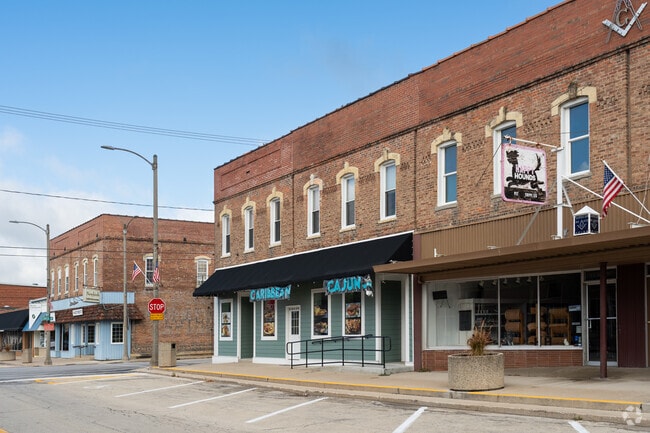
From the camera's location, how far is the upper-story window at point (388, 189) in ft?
80.9

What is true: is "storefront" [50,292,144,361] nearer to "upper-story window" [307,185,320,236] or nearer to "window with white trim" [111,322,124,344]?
"window with white trim" [111,322,124,344]

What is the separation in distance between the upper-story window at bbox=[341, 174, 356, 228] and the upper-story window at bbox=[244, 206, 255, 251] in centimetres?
702

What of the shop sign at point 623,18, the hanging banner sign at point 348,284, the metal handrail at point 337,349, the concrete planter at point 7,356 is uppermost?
the shop sign at point 623,18

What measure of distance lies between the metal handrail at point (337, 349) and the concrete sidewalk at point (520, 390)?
0.89m

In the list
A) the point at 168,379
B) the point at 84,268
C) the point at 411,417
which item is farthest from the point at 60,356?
the point at 411,417

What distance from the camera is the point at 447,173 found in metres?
22.4

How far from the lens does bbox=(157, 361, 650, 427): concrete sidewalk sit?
12836 mm

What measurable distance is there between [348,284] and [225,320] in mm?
11747

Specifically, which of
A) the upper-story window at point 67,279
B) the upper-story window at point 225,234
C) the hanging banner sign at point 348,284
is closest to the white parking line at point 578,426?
the hanging banner sign at point 348,284

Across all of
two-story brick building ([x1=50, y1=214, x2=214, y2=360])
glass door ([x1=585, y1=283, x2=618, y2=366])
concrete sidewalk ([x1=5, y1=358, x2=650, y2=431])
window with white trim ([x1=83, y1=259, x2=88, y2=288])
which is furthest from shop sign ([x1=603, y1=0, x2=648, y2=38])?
window with white trim ([x1=83, y1=259, x2=88, y2=288])

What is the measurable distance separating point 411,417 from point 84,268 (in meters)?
44.0

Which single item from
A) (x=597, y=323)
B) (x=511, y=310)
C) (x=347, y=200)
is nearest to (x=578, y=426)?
(x=597, y=323)

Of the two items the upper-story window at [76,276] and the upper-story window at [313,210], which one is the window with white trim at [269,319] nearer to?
the upper-story window at [313,210]

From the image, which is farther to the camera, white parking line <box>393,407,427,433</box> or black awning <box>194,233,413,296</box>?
black awning <box>194,233,413,296</box>
